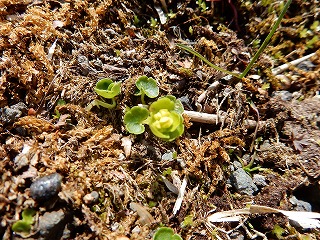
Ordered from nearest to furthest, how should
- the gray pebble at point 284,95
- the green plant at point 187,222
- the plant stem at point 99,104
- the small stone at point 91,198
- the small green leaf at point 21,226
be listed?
the small green leaf at point 21,226, the small stone at point 91,198, the green plant at point 187,222, the plant stem at point 99,104, the gray pebble at point 284,95

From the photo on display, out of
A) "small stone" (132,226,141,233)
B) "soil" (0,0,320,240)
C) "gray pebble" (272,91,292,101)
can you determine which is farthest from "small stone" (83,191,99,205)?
"gray pebble" (272,91,292,101)

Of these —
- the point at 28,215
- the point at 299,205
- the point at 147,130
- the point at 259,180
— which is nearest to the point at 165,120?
the point at 147,130

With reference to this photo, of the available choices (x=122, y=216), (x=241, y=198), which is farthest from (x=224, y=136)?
(x=122, y=216)

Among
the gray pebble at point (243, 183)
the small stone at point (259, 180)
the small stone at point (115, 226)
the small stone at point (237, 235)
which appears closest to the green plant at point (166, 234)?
the small stone at point (115, 226)

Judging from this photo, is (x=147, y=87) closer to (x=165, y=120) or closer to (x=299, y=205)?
(x=165, y=120)

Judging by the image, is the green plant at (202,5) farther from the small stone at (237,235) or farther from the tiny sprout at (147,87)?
the small stone at (237,235)
